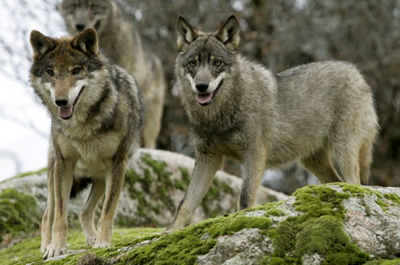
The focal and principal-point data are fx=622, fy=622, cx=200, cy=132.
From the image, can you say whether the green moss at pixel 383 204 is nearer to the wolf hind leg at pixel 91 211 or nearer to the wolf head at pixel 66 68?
the wolf head at pixel 66 68

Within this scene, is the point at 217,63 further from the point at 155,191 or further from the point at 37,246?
the point at 155,191

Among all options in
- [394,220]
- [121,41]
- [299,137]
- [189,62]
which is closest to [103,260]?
[394,220]

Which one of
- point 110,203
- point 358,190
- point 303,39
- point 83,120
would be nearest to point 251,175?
point 110,203

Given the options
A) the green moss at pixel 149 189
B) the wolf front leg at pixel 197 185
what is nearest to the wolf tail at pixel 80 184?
the wolf front leg at pixel 197 185

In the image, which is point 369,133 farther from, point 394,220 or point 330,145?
point 394,220

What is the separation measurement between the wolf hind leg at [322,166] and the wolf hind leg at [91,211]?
253 cm

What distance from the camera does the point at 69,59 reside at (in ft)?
19.6

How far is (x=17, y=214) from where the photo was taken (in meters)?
8.57

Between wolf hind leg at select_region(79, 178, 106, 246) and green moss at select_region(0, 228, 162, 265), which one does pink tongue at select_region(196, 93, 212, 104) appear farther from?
wolf hind leg at select_region(79, 178, 106, 246)

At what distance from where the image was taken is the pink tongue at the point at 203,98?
595cm

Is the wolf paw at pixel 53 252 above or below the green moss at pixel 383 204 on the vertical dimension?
below

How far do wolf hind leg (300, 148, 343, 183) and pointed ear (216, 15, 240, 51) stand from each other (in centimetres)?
194

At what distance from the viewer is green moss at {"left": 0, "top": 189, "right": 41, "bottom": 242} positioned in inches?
332

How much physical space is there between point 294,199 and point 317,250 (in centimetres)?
62
